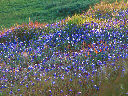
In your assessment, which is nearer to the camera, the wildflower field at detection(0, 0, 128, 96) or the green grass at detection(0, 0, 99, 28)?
the wildflower field at detection(0, 0, 128, 96)

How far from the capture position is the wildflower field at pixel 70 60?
14.8 feet

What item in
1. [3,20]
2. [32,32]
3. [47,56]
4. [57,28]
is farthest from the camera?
[3,20]

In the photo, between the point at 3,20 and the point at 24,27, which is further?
the point at 3,20

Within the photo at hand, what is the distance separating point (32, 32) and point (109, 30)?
3353mm

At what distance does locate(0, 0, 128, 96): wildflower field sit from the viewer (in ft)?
14.8

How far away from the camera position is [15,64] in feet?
21.0

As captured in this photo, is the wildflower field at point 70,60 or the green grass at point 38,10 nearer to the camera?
the wildflower field at point 70,60

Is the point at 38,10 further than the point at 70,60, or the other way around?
the point at 38,10

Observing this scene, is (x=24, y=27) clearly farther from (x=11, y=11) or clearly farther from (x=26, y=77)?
(x=11, y=11)

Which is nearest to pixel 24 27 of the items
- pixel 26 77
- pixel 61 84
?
pixel 26 77

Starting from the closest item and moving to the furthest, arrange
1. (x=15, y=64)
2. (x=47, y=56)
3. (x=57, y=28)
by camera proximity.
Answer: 1. (x=15, y=64)
2. (x=47, y=56)
3. (x=57, y=28)

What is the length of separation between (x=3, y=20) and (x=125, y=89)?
1345 cm

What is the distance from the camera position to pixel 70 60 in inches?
239

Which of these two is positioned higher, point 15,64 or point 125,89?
point 125,89
